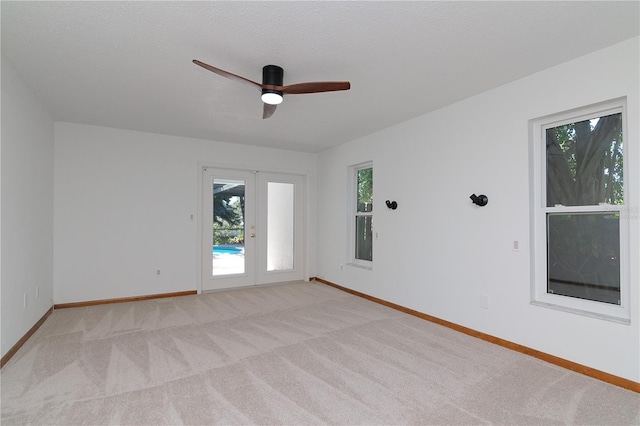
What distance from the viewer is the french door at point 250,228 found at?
5.33 metres

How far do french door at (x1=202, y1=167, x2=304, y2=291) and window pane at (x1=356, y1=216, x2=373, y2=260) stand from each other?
129 cm

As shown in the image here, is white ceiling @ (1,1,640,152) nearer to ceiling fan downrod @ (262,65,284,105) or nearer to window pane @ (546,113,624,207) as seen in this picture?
ceiling fan downrod @ (262,65,284,105)

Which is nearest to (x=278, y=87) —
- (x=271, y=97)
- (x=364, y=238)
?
(x=271, y=97)

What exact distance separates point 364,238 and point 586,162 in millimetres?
3115

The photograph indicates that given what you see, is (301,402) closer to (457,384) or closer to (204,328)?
(457,384)

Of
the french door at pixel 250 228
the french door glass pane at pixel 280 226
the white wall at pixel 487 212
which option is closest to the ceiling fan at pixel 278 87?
the white wall at pixel 487 212

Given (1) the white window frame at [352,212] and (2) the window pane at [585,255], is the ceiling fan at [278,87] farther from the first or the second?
(1) the white window frame at [352,212]

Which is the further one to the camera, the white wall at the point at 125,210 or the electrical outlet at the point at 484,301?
the white wall at the point at 125,210

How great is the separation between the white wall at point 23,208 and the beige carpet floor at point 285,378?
339 mm

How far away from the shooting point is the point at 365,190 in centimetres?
528

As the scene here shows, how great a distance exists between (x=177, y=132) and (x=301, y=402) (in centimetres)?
420

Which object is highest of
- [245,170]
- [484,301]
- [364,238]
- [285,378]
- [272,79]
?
[272,79]

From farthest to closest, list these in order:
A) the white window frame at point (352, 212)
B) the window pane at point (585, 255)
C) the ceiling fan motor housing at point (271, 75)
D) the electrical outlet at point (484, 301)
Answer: the white window frame at point (352, 212) → the electrical outlet at point (484, 301) → the ceiling fan motor housing at point (271, 75) → the window pane at point (585, 255)

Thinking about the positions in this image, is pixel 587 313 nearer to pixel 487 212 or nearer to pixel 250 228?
pixel 487 212
